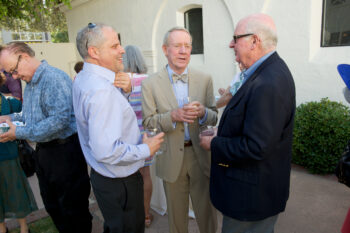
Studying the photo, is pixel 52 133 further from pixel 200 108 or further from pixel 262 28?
pixel 262 28

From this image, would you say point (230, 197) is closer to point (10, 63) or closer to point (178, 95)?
point (178, 95)

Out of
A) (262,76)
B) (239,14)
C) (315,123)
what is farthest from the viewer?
(239,14)

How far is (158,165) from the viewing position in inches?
99.0

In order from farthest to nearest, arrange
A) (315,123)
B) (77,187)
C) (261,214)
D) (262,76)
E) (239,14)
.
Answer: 1. (239,14)
2. (315,123)
3. (77,187)
4. (261,214)
5. (262,76)

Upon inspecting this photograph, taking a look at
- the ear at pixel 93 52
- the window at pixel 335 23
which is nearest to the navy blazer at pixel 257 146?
the ear at pixel 93 52

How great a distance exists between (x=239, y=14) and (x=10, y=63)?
15.0 feet

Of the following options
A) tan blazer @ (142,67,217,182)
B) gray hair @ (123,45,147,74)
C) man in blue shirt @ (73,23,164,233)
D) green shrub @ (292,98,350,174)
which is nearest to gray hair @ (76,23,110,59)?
man in blue shirt @ (73,23,164,233)

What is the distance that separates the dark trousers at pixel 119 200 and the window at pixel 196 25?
564 centimetres

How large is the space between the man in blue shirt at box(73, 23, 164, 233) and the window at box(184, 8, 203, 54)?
5.29m

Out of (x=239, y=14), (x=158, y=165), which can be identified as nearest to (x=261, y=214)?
(x=158, y=165)

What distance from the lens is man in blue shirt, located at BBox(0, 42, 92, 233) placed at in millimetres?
2336

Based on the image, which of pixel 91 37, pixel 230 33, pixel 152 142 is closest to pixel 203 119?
pixel 152 142

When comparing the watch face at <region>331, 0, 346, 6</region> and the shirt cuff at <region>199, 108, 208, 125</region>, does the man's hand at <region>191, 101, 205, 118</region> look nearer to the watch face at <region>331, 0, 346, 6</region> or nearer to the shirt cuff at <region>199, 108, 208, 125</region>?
the shirt cuff at <region>199, 108, 208, 125</region>

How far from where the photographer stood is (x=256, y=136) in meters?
1.49
